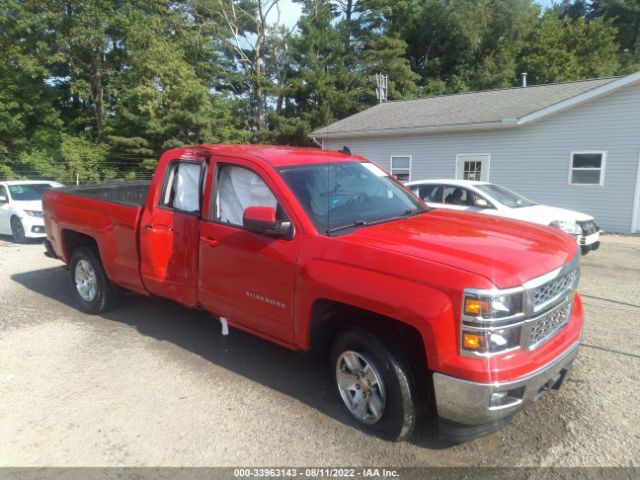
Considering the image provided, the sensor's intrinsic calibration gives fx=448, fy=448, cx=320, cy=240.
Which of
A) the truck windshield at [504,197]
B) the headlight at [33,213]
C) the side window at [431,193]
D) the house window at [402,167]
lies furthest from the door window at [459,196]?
the headlight at [33,213]

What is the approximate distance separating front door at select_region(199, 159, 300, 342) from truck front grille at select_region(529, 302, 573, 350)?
162cm

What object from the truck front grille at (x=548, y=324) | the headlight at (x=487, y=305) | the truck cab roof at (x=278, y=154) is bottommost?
the truck front grille at (x=548, y=324)

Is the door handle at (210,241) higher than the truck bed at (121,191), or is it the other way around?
the truck bed at (121,191)

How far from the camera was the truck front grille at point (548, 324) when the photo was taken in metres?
2.71

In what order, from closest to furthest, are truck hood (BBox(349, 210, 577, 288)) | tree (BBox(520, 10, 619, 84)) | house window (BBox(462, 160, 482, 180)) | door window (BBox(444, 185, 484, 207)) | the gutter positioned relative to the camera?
truck hood (BBox(349, 210, 577, 288))
door window (BBox(444, 185, 484, 207))
the gutter
house window (BBox(462, 160, 482, 180))
tree (BBox(520, 10, 619, 84))

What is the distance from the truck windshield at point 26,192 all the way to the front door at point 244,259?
9405 millimetres

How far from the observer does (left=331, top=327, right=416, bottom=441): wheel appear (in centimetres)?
286

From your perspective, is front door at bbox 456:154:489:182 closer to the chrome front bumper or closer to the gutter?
the gutter

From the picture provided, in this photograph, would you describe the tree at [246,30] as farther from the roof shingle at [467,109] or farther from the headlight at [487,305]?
the headlight at [487,305]

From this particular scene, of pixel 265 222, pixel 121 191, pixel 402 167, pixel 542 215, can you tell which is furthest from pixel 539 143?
pixel 265 222

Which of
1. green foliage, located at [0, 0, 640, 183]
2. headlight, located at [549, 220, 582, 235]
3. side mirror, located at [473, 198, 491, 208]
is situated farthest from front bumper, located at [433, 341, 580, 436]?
green foliage, located at [0, 0, 640, 183]

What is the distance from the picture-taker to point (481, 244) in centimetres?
296

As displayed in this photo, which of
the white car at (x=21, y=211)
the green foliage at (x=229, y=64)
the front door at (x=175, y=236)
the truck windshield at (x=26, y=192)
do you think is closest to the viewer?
the front door at (x=175, y=236)

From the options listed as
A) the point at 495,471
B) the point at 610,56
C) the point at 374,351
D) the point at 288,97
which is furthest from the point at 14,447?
the point at 610,56
